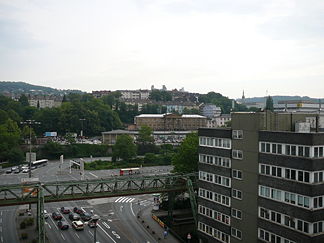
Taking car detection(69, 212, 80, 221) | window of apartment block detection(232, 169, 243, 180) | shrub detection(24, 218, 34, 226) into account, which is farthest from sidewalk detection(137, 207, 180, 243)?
shrub detection(24, 218, 34, 226)

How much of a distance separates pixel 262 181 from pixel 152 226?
2112cm

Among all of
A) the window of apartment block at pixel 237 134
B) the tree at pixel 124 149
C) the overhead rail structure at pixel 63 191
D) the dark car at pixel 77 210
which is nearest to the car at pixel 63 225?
the dark car at pixel 77 210

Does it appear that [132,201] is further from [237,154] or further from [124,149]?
[124,149]

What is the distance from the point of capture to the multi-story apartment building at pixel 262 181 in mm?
Result: 28141

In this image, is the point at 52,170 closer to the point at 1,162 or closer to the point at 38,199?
the point at 1,162

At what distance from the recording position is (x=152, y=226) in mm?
48656

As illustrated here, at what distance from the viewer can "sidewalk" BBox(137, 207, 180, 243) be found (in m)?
43.6

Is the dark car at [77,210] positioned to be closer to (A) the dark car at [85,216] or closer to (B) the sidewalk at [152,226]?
(A) the dark car at [85,216]

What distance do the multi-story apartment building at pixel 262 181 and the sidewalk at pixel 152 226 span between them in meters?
4.55

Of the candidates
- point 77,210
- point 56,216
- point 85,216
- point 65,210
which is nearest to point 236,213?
point 85,216

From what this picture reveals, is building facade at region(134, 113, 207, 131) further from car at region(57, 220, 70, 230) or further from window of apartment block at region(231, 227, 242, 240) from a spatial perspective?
window of apartment block at region(231, 227, 242, 240)

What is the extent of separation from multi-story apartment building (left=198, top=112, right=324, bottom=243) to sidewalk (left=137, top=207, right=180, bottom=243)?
4554 mm

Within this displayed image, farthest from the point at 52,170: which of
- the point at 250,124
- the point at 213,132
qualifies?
the point at 250,124

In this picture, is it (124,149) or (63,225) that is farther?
(124,149)
